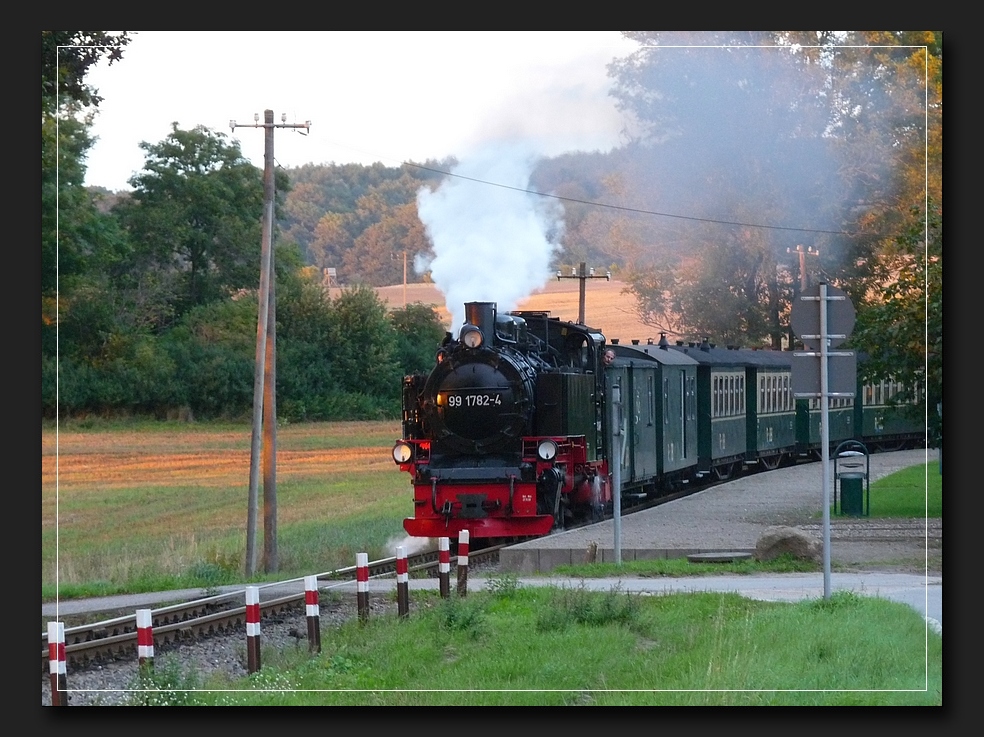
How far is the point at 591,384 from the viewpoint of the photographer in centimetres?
1758

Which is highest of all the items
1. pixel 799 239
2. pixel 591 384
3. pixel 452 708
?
pixel 799 239

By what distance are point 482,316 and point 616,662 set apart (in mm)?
6995

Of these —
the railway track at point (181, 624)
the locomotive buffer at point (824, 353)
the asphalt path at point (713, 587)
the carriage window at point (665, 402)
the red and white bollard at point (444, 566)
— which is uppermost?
the locomotive buffer at point (824, 353)

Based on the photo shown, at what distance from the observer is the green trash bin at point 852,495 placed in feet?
53.5

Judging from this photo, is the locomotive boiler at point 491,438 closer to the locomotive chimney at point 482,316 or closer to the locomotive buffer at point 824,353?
the locomotive chimney at point 482,316

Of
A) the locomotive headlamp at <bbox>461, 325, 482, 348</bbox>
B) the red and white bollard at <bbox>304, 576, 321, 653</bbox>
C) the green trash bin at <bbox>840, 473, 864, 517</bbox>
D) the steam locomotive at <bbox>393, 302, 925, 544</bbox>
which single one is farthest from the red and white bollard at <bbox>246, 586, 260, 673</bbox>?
the green trash bin at <bbox>840, 473, 864, 517</bbox>

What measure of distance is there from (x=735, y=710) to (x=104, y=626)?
552 centimetres

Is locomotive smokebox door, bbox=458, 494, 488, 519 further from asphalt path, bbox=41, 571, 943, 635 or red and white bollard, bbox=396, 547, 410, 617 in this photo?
red and white bollard, bbox=396, 547, 410, 617

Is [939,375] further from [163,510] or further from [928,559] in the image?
[163,510]

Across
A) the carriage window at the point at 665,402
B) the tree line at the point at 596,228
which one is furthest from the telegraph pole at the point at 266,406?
the carriage window at the point at 665,402

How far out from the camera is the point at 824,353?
10594 mm

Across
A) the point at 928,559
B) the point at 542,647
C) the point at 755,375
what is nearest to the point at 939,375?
the point at 928,559

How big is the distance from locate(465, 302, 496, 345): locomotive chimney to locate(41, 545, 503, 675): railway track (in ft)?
10.2

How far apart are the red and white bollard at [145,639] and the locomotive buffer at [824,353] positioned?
17.0 feet
